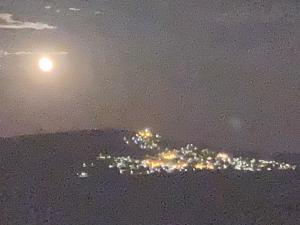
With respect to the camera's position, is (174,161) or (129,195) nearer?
(129,195)

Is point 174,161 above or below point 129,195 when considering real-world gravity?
below

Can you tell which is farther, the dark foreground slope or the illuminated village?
the illuminated village

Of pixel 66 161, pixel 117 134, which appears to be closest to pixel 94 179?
pixel 66 161

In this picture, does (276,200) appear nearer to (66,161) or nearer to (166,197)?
(166,197)
